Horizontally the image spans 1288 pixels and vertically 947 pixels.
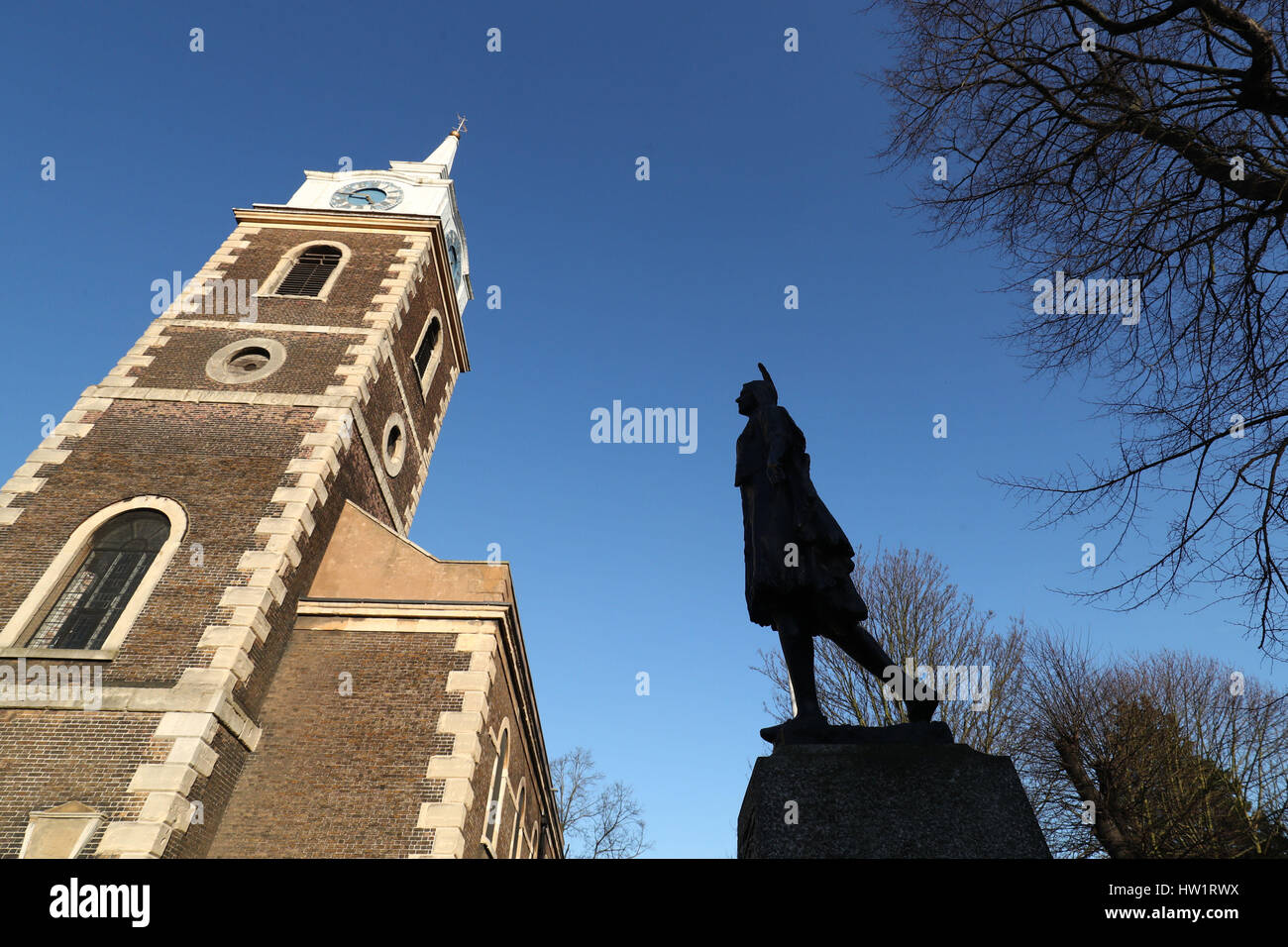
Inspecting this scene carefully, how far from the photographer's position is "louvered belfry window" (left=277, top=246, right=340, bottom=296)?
1677 centimetres

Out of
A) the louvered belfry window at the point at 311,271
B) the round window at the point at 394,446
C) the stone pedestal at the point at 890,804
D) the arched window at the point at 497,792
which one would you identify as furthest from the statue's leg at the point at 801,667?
the louvered belfry window at the point at 311,271

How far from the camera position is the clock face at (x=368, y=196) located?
67.3 ft

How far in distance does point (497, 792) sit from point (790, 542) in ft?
32.7

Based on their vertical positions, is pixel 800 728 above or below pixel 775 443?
below

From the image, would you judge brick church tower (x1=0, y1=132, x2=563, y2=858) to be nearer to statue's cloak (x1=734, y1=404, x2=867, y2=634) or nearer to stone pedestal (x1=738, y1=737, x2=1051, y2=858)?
statue's cloak (x1=734, y1=404, x2=867, y2=634)

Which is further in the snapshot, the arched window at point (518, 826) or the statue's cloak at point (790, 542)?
the arched window at point (518, 826)

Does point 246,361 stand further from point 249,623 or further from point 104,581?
point 249,623

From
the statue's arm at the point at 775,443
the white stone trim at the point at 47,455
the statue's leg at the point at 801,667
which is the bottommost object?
the statue's leg at the point at 801,667

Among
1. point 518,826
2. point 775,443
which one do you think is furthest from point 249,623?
point 775,443

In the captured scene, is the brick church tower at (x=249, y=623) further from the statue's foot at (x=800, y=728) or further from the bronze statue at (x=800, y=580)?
the bronze statue at (x=800, y=580)

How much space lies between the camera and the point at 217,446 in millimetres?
12719

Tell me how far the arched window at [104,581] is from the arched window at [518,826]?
830 centimetres

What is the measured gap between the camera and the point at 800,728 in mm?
4500
